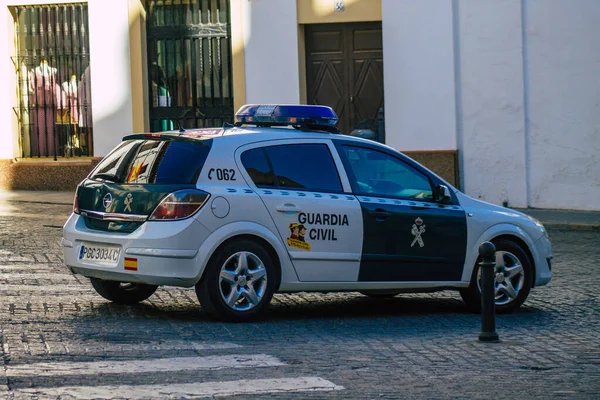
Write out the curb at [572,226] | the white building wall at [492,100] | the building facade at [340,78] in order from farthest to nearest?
the white building wall at [492,100]
the building facade at [340,78]
the curb at [572,226]

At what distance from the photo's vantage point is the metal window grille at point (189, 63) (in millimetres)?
23828

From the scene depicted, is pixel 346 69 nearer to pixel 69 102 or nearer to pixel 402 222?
pixel 69 102

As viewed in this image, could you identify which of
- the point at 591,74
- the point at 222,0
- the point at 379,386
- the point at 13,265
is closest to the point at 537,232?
the point at 379,386

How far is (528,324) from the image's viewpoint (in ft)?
33.2

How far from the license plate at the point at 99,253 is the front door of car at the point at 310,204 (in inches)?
46.2

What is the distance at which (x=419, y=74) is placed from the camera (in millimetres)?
22375

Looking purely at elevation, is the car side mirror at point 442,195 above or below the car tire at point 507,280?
above

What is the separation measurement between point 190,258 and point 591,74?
13.2 m

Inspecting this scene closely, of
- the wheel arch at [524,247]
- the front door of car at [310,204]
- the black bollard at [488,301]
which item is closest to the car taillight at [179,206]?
the front door of car at [310,204]

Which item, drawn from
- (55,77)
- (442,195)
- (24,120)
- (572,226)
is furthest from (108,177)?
(24,120)

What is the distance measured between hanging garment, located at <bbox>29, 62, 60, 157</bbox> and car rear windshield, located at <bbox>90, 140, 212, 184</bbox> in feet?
48.4

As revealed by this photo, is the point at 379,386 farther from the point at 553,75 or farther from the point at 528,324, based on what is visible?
the point at 553,75

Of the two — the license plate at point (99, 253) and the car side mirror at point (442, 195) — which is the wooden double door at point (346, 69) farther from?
the license plate at point (99, 253)

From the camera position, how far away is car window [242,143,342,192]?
9.86 metres
